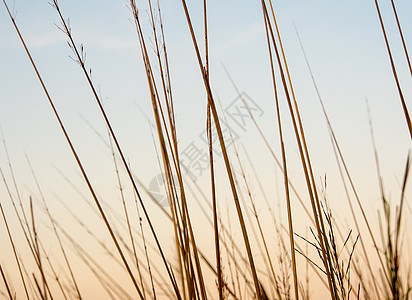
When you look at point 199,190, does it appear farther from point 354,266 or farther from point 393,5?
point 393,5

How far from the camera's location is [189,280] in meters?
0.84

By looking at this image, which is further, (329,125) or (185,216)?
(329,125)

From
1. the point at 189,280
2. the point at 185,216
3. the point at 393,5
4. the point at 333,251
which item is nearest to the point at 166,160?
the point at 185,216

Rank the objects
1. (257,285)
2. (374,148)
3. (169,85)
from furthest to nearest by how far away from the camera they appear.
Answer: (374,148) < (169,85) < (257,285)

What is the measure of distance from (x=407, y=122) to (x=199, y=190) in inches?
23.6

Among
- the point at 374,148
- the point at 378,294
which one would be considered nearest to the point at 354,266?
the point at 378,294

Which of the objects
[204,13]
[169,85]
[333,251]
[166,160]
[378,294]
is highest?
[204,13]

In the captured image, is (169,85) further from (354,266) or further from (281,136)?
(354,266)

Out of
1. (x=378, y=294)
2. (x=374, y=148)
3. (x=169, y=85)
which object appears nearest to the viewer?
(x=169, y=85)

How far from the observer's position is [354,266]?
142 centimetres

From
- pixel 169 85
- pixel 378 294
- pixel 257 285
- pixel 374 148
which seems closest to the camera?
pixel 257 285

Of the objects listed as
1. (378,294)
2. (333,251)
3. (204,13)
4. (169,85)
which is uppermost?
(204,13)

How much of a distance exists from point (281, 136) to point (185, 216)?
0.23 metres

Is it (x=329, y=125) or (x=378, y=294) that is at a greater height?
(x=329, y=125)
